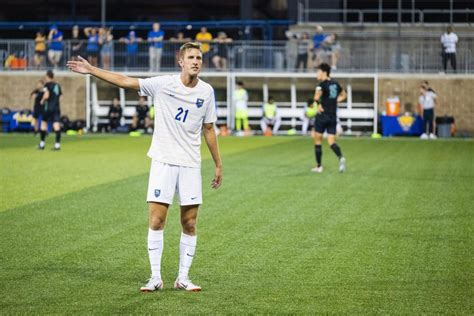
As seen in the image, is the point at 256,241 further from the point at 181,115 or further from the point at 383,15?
the point at 383,15

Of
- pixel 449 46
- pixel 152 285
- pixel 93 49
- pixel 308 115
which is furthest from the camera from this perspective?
pixel 93 49

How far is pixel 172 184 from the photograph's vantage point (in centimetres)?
991

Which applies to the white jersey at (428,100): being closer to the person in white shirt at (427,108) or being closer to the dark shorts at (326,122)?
the person in white shirt at (427,108)

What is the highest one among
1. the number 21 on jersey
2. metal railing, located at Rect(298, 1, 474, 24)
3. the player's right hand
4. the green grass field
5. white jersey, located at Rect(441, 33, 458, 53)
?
metal railing, located at Rect(298, 1, 474, 24)

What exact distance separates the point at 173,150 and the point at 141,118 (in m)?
32.9

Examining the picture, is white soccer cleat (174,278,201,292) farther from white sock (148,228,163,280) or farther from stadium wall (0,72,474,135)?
stadium wall (0,72,474,135)

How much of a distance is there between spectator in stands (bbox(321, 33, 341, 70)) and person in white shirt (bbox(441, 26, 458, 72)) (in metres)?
4.09

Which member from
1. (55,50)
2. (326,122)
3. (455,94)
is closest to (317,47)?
(455,94)

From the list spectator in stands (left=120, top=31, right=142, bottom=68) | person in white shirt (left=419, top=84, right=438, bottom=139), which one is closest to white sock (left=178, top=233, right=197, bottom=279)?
person in white shirt (left=419, top=84, right=438, bottom=139)

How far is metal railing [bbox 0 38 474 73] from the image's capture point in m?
43.7

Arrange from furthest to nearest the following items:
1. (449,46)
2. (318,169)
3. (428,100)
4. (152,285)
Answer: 1. (449,46)
2. (428,100)
3. (318,169)
4. (152,285)

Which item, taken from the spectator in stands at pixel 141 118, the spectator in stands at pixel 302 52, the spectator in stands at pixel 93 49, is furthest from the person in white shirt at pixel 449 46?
the spectator in stands at pixel 93 49

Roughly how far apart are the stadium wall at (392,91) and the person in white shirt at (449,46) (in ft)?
2.08

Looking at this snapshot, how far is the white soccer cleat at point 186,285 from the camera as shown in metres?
9.86
